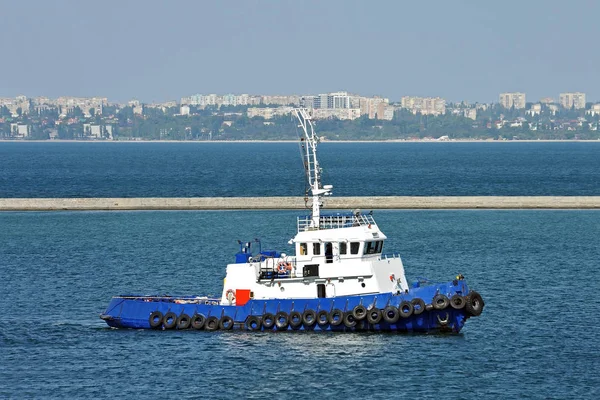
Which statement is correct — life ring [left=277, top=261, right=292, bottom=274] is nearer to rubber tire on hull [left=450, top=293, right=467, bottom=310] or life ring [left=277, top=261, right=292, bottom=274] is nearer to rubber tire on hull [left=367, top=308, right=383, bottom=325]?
rubber tire on hull [left=367, top=308, right=383, bottom=325]

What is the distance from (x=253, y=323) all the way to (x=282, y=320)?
1.24m

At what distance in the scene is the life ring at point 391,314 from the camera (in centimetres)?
4509

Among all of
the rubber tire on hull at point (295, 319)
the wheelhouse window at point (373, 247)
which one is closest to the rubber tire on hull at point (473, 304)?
the wheelhouse window at point (373, 247)

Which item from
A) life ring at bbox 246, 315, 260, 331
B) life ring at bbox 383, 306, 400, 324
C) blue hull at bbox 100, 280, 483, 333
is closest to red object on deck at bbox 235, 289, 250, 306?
blue hull at bbox 100, 280, 483, 333

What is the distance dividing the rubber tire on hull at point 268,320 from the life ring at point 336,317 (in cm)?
242

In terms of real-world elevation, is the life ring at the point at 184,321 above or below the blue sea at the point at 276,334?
above

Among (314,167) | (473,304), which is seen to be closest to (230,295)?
(314,167)

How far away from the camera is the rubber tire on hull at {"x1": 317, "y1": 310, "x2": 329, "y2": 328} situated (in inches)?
1794

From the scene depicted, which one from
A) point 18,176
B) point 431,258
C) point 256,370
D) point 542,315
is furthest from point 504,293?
point 18,176

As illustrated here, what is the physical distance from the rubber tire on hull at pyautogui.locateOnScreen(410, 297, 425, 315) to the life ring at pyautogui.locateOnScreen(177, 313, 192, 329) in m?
9.31

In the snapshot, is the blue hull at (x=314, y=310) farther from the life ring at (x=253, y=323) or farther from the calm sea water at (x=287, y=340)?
the calm sea water at (x=287, y=340)

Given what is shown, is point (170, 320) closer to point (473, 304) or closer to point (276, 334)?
point (276, 334)

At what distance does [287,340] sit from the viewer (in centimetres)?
4516

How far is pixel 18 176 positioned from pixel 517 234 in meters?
105
